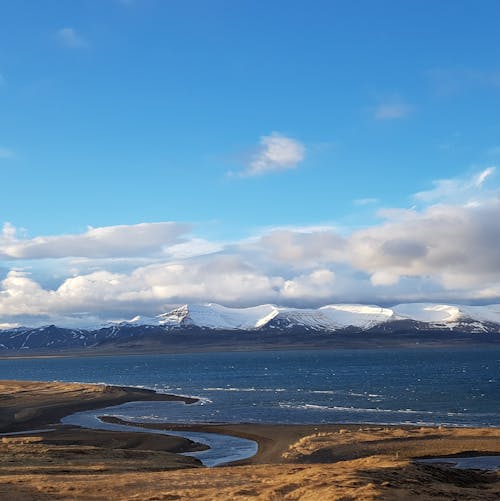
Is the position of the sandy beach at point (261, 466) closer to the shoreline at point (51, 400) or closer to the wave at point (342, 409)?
the shoreline at point (51, 400)

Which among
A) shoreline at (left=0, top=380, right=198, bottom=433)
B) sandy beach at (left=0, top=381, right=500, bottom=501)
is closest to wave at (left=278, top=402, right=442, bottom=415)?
sandy beach at (left=0, top=381, right=500, bottom=501)

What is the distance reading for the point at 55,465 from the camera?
144 feet

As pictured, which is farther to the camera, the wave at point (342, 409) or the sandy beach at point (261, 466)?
the wave at point (342, 409)

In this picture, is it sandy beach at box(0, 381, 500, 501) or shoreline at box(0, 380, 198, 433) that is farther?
shoreline at box(0, 380, 198, 433)

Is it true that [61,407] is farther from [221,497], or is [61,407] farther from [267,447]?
[221,497]

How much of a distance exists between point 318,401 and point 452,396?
2549 cm

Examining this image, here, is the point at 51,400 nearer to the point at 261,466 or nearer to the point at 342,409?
the point at 342,409

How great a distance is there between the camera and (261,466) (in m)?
42.9

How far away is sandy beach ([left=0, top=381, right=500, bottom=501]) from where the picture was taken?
100 feet

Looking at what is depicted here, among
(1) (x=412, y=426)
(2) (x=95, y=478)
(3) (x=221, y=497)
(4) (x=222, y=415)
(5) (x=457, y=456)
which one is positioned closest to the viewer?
(3) (x=221, y=497)

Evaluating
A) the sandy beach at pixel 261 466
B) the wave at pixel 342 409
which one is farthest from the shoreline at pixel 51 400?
the wave at pixel 342 409

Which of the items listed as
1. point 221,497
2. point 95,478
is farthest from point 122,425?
point 221,497

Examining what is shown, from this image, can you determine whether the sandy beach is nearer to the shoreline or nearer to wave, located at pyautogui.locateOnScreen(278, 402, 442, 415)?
the shoreline

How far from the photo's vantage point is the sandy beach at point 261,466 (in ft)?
100
